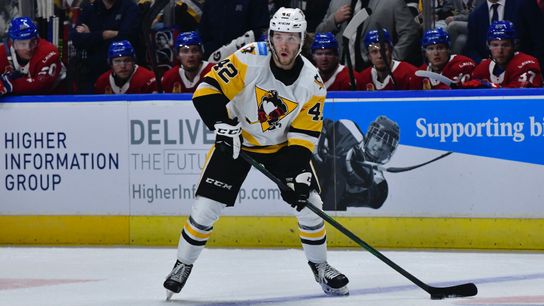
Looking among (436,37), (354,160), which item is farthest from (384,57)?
(354,160)

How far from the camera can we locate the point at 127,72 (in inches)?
363

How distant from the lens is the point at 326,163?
→ 827 centimetres

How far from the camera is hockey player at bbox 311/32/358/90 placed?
8.66m

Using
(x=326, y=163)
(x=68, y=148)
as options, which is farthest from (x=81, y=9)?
(x=326, y=163)

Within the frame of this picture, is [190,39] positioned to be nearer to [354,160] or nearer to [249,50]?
[354,160]

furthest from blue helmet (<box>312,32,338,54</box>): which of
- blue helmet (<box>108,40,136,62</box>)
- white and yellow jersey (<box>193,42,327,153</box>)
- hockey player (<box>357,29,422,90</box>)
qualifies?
white and yellow jersey (<box>193,42,327,153</box>)

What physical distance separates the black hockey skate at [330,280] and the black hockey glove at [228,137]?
0.77 metres

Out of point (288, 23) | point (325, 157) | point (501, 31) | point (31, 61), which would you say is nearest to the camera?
point (288, 23)

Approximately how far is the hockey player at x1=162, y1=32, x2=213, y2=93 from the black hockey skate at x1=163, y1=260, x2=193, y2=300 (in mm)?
2858

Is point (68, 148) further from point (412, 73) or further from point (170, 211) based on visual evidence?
point (412, 73)

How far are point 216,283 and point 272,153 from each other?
848 mm

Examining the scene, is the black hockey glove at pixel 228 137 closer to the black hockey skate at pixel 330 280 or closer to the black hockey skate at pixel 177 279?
the black hockey skate at pixel 177 279

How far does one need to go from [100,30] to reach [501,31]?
3131 millimetres

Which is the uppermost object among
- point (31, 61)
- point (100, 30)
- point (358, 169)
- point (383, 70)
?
point (383, 70)
